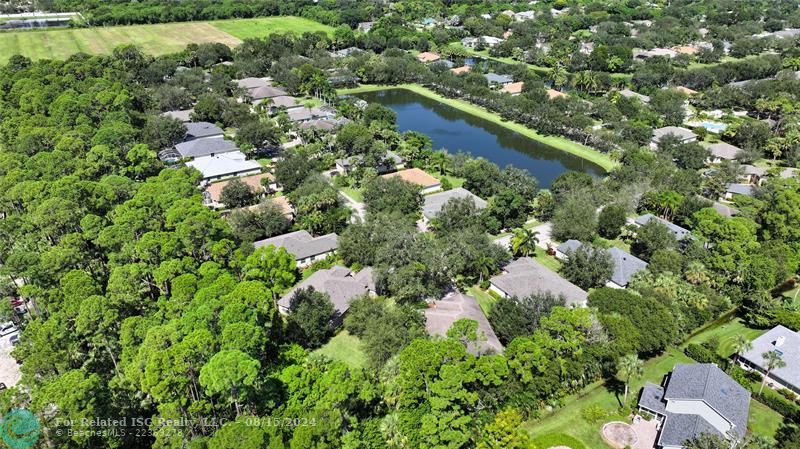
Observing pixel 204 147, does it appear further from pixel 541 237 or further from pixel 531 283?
pixel 531 283

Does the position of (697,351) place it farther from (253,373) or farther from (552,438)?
(253,373)

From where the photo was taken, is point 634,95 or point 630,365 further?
point 634,95

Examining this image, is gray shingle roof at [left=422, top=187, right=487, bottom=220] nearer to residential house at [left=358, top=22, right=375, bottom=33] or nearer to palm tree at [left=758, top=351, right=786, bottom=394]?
palm tree at [left=758, top=351, right=786, bottom=394]

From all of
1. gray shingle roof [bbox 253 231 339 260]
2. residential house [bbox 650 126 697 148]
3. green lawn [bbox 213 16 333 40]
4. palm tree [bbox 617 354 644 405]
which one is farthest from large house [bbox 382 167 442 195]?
green lawn [bbox 213 16 333 40]

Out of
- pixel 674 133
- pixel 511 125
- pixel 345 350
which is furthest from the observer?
pixel 511 125

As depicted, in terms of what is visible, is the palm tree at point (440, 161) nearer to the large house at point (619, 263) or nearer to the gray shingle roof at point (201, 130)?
the large house at point (619, 263)

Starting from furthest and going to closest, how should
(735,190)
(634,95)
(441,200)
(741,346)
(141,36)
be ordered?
1. (141,36)
2. (634,95)
3. (735,190)
4. (441,200)
5. (741,346)

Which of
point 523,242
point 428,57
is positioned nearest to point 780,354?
point 523,242

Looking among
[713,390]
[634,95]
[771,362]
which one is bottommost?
[634,95]
